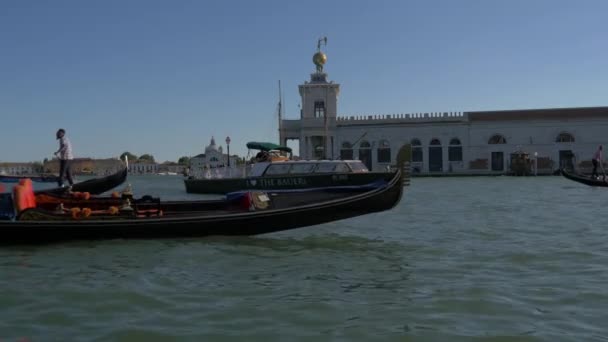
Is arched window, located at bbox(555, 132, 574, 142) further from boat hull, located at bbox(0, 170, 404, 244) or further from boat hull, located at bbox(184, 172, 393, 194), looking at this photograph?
boat hull, located at bbox(0, 170, 404, 244)

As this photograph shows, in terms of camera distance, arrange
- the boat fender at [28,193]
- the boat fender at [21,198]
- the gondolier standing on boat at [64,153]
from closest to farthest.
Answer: the boat fender at [21,198] → the boat fender at [28,193] → the gondolier standing on boat at [64,153]

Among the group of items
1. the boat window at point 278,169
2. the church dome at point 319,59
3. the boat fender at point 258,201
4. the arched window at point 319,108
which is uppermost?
the church dome at point 319,59

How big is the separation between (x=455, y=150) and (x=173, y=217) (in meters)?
44.6

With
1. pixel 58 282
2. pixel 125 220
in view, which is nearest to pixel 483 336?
pixel 58 282

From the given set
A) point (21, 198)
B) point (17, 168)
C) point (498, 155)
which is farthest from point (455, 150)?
point (17, 168)

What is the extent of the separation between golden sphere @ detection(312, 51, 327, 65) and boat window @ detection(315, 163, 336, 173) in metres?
33.5

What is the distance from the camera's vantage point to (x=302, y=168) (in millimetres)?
18125

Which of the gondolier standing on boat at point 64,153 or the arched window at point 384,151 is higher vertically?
the arched window at point 384,151

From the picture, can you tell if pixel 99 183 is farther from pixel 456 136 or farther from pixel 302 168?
pixel 456 136

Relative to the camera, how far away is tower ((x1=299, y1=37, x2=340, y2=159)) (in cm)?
5069

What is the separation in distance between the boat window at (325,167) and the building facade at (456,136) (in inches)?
1129

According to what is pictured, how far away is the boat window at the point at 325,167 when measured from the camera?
17.6 m

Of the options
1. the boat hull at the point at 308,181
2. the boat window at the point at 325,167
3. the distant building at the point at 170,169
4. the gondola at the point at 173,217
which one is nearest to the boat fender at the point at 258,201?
the gondola at the point at 173,217

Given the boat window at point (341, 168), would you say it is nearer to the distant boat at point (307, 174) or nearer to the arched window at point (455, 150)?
the distant boat at point (307, 174)
